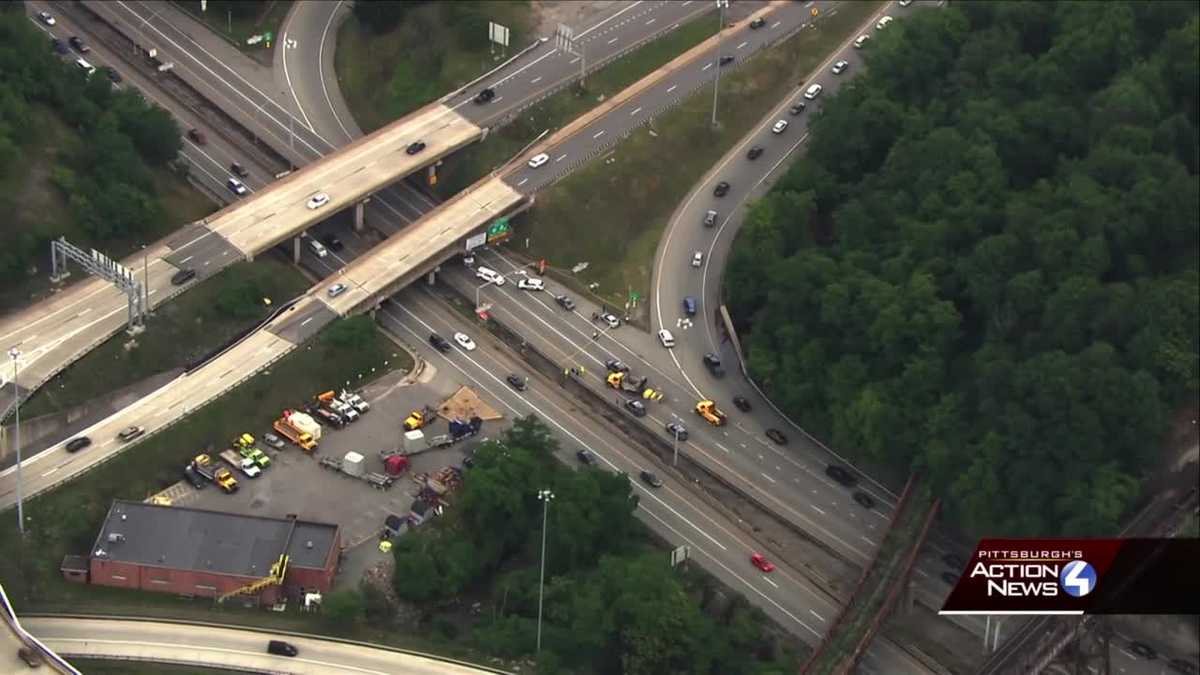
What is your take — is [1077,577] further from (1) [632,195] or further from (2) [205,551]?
(1) [632,195]

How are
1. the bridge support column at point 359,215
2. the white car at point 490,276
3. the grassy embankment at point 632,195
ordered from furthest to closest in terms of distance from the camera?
the grassy embankment at point 632,195, the bridge support column at point 359,215, the white car at point 490,276

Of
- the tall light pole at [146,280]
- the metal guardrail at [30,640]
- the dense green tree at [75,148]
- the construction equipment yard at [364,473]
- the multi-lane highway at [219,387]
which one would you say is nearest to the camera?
the metal guardrail at [30,640]

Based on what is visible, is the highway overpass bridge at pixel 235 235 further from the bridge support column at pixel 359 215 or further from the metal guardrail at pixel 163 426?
the metal guardrail at pixel 163 426

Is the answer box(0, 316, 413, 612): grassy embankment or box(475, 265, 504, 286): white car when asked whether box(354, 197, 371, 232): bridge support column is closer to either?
box(475, 265, 504, 286): white car

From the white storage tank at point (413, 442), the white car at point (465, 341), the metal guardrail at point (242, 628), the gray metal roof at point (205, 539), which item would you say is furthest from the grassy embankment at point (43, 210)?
the metal guardrail at point (242, 628)

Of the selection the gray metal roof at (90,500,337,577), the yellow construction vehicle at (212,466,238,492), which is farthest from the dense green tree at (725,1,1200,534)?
the yellow construction vehicle at (212,466,238,492)

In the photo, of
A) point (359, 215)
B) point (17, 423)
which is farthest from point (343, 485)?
point (359, 215)
